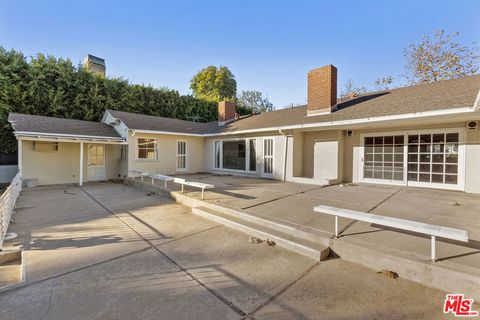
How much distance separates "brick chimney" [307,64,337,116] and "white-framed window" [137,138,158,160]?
27.7 feet

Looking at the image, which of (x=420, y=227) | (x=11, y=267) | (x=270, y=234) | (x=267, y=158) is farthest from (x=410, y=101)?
(x=11, y=267)

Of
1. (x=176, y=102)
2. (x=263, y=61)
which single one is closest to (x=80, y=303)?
(x=263, y=61)

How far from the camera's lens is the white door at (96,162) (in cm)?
1261

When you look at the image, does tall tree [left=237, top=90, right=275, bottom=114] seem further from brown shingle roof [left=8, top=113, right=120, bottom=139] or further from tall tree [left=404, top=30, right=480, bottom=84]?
brown shingle roof [left=8, top=113, right=120, bottom=139]

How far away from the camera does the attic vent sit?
36.1 ft

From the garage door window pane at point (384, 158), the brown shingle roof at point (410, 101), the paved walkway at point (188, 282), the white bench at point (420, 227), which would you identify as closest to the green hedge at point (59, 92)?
the paved walkway at point (188, 282)

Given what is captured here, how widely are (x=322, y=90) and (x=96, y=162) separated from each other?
12.5 metres

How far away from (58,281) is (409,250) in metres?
4.78

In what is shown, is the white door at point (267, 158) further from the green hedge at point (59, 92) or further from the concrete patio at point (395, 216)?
the green hedge at point (59, 92)

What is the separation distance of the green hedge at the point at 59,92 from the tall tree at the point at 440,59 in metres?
21.6

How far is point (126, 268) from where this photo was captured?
10.9ft

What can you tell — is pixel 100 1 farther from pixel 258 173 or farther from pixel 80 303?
pixel 80 303

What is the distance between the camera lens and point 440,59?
59.0 feet

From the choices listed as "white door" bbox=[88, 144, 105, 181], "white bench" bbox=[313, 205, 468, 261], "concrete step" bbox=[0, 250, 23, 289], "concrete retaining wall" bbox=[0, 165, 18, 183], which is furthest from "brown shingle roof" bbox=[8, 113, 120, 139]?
"white bench" bbox=[313, 205, 468, 261]
